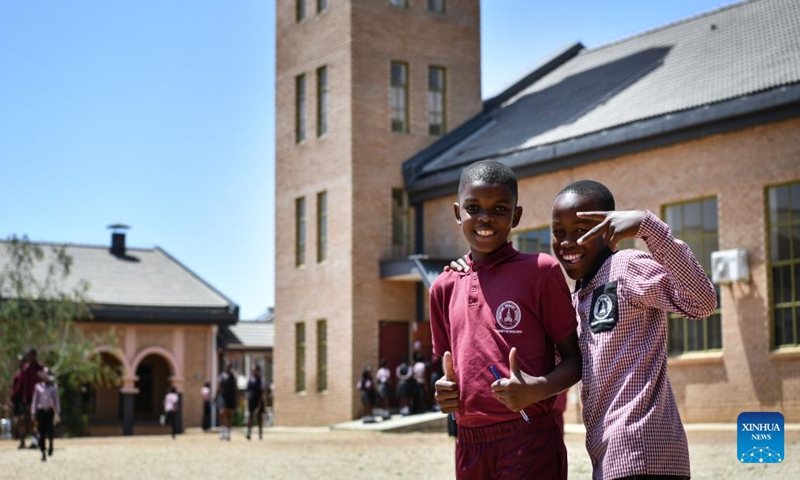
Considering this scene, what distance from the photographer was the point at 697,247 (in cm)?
2398

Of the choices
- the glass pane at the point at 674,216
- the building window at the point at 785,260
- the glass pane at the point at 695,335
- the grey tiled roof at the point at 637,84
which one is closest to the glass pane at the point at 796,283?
the building window at the point at 785,260

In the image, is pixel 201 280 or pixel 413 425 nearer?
pixel 413 425

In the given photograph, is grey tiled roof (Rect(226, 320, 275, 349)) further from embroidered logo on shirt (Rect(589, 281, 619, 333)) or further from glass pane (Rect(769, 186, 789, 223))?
embroidered logo on shirt (Rect(589, 281, 619, 333))

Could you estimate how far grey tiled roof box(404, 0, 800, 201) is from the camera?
24.6 metres

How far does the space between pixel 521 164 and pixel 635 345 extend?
79.1 ft

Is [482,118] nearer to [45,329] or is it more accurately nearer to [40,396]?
[45,329]

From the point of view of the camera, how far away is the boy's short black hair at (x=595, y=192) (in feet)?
14.6

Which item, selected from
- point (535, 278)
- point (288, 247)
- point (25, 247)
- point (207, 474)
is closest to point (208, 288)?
point (25, 247)

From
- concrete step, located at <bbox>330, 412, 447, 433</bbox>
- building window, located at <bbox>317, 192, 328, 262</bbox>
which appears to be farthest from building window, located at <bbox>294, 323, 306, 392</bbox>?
concrete step, located at <bbox>330, 412, 447, 433</bbox>

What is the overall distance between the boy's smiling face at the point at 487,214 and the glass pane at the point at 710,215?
65.8 feet

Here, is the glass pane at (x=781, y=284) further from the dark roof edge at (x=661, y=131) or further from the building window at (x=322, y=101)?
the building window at (x=322, y=101)

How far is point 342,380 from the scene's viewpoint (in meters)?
32.3

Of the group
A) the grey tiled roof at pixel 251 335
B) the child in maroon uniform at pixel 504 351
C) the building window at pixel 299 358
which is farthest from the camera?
the grey tiled roof at pixel 251 335

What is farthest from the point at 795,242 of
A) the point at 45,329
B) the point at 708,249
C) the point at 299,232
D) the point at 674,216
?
the point at 45,329
